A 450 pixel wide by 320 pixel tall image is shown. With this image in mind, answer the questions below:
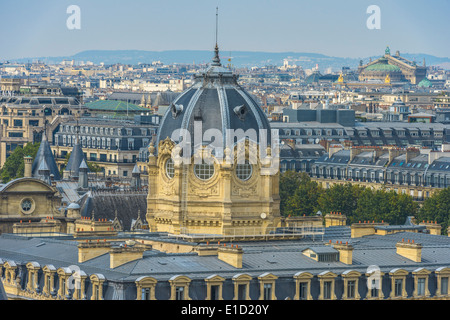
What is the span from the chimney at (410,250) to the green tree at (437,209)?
176ft

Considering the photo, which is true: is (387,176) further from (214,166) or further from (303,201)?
(214,166)

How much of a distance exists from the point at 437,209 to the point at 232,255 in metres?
66.8

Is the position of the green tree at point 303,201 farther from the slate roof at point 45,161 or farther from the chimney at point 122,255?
the chimney at point 122,255

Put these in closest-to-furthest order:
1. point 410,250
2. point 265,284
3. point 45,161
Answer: point 265,284 → point 410,250 → point 45,161

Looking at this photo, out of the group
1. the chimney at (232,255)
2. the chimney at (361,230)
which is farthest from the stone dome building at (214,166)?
the chimney at (232,255)

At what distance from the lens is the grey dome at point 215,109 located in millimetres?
90250

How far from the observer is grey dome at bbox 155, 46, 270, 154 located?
9025cm

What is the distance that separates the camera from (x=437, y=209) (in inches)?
5728

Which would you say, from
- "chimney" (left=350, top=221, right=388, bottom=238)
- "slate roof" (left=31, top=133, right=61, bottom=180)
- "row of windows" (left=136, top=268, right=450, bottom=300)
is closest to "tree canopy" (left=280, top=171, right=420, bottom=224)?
"slate roof" (left=31, top=133, right=61, bottom=180)

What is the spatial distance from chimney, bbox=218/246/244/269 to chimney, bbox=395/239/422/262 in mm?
9057

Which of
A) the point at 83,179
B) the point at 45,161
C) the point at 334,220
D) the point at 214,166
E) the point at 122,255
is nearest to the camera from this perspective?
the point at 122,255

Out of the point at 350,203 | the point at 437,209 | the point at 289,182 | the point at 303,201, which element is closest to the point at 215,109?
the point at 437,209
